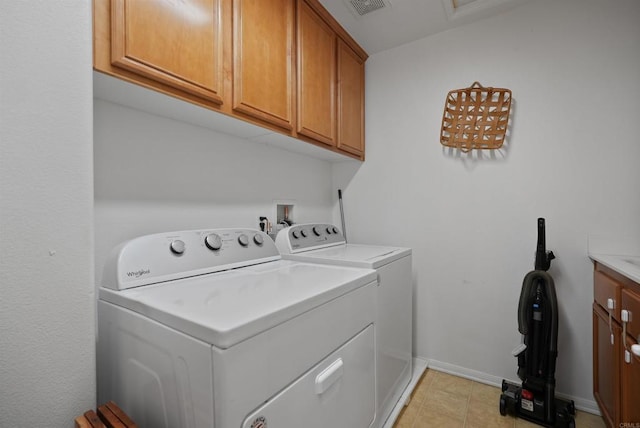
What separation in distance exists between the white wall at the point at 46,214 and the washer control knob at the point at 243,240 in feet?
2.06

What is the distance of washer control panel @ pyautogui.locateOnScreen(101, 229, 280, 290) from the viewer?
3.14ft

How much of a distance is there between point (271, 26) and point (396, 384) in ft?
6.76

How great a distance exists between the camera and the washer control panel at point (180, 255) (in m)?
0.96

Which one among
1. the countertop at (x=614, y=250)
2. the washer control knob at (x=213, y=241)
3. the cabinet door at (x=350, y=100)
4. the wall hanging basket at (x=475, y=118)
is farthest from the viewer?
the cabinet door at (x=350, y=100)

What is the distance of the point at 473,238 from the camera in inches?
78.6

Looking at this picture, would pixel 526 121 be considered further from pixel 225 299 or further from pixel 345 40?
pixel 225 299

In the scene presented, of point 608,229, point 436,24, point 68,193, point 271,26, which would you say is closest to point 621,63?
point 608,229

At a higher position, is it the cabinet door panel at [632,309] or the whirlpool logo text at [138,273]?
the whirlpool logo text at [138,273]

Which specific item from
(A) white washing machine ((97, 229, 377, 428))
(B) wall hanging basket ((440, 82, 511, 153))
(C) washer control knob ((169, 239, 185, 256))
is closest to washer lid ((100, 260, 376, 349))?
(A) white washing machine ((97, 229, 377, 428))

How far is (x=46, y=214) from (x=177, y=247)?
44 cm

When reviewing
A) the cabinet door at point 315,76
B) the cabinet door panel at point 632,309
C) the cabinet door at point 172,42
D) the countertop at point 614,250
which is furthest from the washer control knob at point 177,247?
the countertop at point 614,250

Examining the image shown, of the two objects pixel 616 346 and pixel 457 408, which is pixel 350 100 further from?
pixel 457 408

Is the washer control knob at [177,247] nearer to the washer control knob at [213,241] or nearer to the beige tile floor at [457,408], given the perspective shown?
the washer control knob at [213,241]

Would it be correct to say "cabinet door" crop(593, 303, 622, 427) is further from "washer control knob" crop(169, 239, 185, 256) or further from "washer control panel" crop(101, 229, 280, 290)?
"washer control knob" crop(169, 239, 185, 256)
